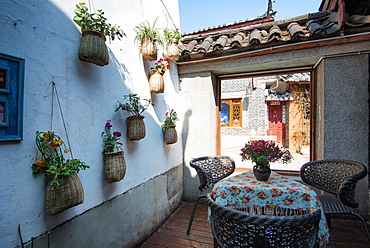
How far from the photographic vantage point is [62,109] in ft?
4.58

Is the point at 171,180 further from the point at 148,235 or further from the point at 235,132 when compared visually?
the point at 235,132

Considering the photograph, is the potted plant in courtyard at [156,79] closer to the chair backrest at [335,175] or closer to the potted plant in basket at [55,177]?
the potted plant in basket at [55,177]

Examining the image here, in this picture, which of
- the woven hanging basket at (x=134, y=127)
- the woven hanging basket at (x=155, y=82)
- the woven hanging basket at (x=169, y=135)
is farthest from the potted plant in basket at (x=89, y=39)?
the woven hanging basket at (x=169, y=135)

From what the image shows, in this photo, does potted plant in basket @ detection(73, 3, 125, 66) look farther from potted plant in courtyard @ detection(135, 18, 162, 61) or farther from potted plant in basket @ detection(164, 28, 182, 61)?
potted plant in basket @ detection(164, 28, 182, 61)

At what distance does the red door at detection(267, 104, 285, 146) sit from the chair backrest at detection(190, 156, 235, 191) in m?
9.13

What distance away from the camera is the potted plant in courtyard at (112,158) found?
1713 mm

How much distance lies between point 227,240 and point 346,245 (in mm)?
1850

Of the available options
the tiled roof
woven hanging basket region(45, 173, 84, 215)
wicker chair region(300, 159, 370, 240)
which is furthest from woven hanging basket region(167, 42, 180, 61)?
wicker chair region(300, 159, 370, 240)

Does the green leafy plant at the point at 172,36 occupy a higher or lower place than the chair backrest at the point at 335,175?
higher

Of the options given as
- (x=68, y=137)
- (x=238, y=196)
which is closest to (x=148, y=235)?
(x=238, y=196)

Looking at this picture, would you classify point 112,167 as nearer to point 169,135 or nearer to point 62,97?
point 62,97

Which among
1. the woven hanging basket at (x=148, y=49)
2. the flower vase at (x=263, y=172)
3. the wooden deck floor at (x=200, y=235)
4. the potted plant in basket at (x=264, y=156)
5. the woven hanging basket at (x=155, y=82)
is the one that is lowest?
the wooden deck floor at (x=200, y=235)

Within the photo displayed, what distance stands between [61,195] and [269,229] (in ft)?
4.14

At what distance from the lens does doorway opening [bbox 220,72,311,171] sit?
362 inches
